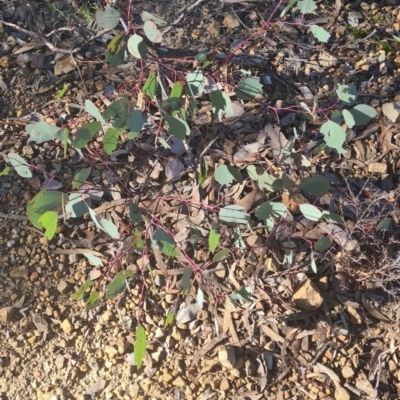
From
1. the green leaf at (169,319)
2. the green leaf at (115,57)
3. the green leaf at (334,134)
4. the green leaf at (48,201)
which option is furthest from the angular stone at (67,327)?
the green leaf at (334,134)

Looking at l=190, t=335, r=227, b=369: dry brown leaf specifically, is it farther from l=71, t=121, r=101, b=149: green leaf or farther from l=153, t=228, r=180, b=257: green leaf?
l=71, t=121, r=101, b=149: green leaf

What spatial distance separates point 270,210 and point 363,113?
0.35 m

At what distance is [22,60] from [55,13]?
208 millimetres

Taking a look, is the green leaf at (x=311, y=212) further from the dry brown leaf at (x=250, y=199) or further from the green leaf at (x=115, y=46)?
the green leaf at (x=115, y=46)

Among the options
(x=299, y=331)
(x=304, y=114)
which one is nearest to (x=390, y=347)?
(x=299, y=331)

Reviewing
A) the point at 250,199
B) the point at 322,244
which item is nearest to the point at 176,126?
the point at 250,199

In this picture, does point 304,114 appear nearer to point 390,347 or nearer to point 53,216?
point 390,347

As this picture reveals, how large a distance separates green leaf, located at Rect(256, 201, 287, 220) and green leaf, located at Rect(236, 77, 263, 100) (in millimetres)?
310

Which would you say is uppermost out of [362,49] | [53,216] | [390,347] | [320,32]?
[320,32]

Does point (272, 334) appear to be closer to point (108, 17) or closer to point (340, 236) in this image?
point (340, 236)

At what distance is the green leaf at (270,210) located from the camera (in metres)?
1.43

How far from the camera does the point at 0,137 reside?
1.73 m

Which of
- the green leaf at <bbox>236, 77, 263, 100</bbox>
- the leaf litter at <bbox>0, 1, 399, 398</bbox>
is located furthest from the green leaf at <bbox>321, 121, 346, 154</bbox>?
the green leaf at <bbox>236, 77, 263, 100</bbox>

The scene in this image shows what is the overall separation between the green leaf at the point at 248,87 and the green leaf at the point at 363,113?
266mm
